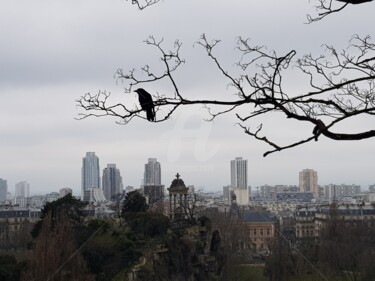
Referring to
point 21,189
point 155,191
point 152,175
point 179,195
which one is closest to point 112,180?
point 155,191

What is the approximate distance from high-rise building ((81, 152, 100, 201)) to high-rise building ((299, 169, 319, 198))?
57.9 meters

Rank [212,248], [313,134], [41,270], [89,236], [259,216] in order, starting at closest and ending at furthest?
[313,134], [41,270], [89,236], [212,248], [259,216]

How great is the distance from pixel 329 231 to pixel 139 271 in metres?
12.6

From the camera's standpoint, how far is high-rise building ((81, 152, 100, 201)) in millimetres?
68688

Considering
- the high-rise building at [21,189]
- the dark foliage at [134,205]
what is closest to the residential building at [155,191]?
the dark foliage at [134,205]

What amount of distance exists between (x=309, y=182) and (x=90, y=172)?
217 feet

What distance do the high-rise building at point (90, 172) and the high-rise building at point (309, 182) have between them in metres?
57.9

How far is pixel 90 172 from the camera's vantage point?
73812 millimetres

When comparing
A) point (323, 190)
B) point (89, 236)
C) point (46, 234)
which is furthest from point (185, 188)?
point (323, 190)

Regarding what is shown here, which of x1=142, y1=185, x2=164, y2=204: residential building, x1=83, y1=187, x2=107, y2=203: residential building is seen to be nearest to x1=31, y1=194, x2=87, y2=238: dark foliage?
x1=142, y1=185, x2=164, y2=204: residential building

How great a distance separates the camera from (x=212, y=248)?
85.7 feet

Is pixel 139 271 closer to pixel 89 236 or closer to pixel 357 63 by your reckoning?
pixel 89 236

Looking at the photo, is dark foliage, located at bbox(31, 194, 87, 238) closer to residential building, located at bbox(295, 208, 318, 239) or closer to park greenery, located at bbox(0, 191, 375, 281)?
park greenery, located at bbox(0, 191, 375, 281)

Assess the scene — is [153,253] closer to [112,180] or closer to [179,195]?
[179,195]
